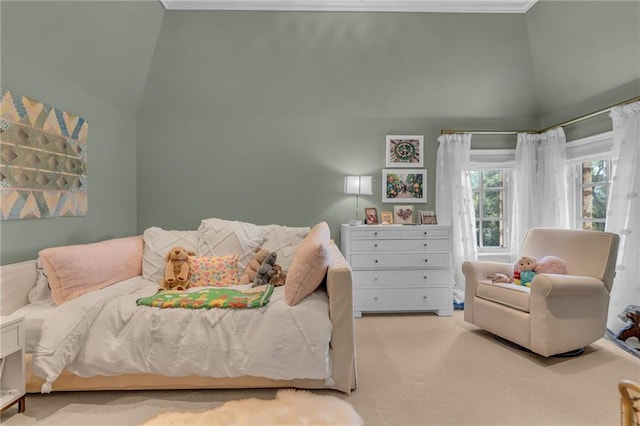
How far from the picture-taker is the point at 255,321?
198 cm

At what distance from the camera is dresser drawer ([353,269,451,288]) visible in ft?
11.5

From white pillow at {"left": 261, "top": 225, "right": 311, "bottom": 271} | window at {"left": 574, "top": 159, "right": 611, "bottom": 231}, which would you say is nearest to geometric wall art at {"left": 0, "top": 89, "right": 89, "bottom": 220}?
white pillow at {"left": 261, "top": 225, "right": 311, "bottom": 271}

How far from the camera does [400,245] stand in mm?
3527

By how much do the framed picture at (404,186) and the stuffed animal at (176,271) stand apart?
7.69 feet

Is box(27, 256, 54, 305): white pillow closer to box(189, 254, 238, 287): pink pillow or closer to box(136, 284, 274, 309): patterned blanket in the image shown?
box(136, 284, 274, 309): patterned blanket

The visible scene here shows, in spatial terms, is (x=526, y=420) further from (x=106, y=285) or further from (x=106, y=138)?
(x=106, y=138)

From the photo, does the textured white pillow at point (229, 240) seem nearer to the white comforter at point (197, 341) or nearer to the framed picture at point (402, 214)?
the white comforter at point (197, 341)

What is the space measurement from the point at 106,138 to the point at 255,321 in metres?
2.58

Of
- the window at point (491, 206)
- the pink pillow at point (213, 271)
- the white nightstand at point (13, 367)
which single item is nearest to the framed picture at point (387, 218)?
the window at point (491, 206)

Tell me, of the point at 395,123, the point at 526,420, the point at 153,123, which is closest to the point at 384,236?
the point at 395,123

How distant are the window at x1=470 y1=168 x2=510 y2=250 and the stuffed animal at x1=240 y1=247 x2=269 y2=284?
285cm

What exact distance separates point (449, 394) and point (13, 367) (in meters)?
2.41

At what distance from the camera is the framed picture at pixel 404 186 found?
13.2 ft

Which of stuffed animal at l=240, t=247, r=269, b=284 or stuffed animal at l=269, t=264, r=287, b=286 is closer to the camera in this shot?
stuffed animal at l=269, t=264, r=287, b=286
